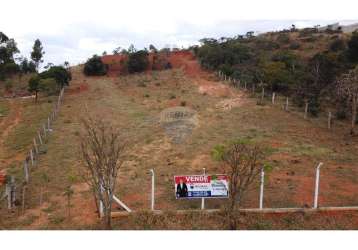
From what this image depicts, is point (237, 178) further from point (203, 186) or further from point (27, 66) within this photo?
point (27, 66)

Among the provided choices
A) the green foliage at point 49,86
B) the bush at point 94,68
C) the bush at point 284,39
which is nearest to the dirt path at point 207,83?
the bush at point 94,68

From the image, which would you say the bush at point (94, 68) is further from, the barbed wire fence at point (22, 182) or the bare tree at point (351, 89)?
the bare tree at point (351, 89)

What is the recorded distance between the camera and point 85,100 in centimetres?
2470

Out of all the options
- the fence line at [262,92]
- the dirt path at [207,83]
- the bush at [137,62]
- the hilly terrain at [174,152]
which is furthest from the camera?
the bush at [137,62]

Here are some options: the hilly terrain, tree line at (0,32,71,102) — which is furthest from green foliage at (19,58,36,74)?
the hilly terrain

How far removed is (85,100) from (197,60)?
19.9m

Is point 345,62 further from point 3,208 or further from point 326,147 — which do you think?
point 3,208

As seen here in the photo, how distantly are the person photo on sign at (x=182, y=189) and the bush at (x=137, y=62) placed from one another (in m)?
30.4

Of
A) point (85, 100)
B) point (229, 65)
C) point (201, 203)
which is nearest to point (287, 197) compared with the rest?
point (201, 203)

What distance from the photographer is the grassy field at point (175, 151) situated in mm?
9148

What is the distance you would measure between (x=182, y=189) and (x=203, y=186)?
0.45 metres

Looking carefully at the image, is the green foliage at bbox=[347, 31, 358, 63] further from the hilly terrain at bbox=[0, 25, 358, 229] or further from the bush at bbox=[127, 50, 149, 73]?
the bush at bbox=[127, 50, 149, 73]

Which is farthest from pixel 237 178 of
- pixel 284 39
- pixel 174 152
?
pixel 284 39

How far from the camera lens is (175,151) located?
13.6 m
